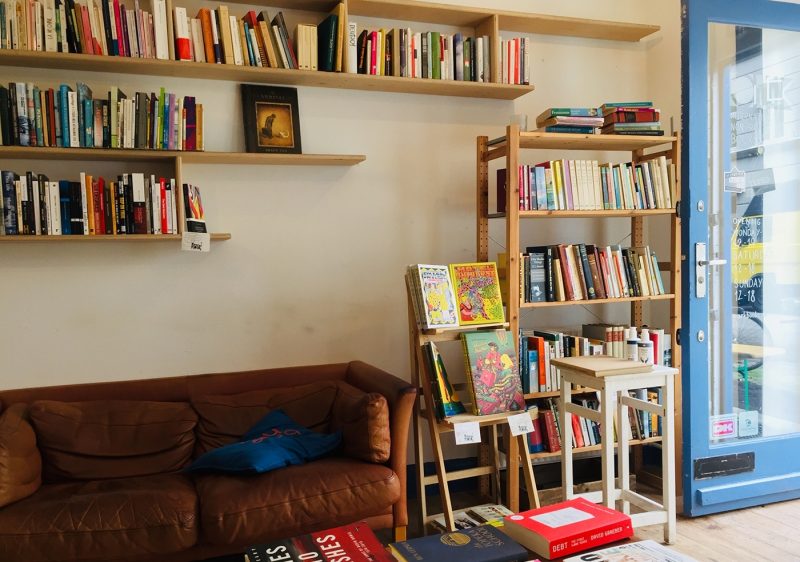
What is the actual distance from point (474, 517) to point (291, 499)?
3.13 feet

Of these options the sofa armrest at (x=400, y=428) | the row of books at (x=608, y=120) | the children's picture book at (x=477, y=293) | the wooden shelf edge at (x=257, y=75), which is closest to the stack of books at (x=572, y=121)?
the row of books at (x=608, y=120)

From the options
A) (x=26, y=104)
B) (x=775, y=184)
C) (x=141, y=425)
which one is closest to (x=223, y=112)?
(x=26, y=104)

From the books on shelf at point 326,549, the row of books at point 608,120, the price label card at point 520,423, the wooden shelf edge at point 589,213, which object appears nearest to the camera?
the books on shelf at point 326,549

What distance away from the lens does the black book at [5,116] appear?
2.79 metres

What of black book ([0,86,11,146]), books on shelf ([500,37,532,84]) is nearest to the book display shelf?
books on shelf ([500,37,532,84])

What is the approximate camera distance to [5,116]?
9.20 ft

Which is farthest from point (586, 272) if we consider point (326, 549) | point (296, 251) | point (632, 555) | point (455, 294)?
point (326, 549)

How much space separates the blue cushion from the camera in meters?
2.56

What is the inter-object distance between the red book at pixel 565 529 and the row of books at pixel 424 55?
2.31m

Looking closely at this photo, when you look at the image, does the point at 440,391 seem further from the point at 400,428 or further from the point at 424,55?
the point at 424,55

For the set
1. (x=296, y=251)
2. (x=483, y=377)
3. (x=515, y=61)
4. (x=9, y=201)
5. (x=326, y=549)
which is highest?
(x=515, y=61)

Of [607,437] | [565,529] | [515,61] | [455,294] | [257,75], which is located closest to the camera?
[565,529]

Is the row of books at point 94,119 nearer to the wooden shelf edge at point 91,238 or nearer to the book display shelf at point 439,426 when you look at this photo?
the wooden shelf edge at point 91,238

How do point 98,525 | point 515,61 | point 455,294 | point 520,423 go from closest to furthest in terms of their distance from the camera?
point 98,525 < point 520,423 < point 455,294 < point 515,61
